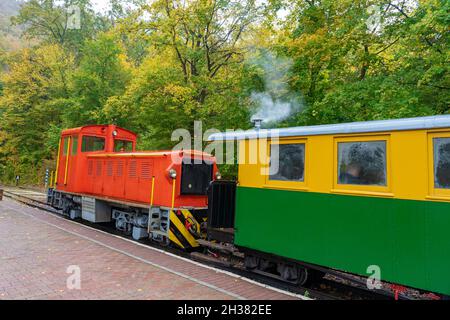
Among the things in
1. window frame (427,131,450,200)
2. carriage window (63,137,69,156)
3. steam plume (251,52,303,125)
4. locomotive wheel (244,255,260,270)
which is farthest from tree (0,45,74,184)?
window frame (427,131,450,200)

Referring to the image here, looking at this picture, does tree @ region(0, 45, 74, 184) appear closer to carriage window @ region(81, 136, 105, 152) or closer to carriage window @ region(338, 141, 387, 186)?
carriage window @ region(81, 136, 105, 152)

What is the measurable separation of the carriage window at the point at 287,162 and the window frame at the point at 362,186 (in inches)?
22.3

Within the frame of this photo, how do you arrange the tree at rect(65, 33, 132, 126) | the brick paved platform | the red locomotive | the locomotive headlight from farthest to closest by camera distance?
the tree at rect(65, 33, 132, 126) < the red locomotive < the locomotive headlight < the brick paved platform

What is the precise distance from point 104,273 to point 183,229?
2695 mm

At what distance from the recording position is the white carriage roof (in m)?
4.15

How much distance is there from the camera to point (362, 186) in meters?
4.75

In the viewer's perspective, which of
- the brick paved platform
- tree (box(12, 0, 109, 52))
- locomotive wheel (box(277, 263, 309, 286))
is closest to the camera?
the brick paved platform

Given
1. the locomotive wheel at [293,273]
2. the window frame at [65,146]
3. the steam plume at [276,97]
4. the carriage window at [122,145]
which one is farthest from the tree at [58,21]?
the locomotive wheel at [293,273]

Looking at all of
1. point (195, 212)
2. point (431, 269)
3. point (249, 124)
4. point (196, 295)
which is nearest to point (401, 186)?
point (431, 269)

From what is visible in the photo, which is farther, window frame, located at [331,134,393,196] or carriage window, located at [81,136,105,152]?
carriage window, located at [81,136,105,152]

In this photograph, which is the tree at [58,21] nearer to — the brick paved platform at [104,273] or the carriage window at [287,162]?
the brick paved platform at [104,273]

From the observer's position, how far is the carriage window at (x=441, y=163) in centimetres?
406

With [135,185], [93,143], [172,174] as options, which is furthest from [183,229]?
[93,143]

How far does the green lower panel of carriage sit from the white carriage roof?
0.95 meters
